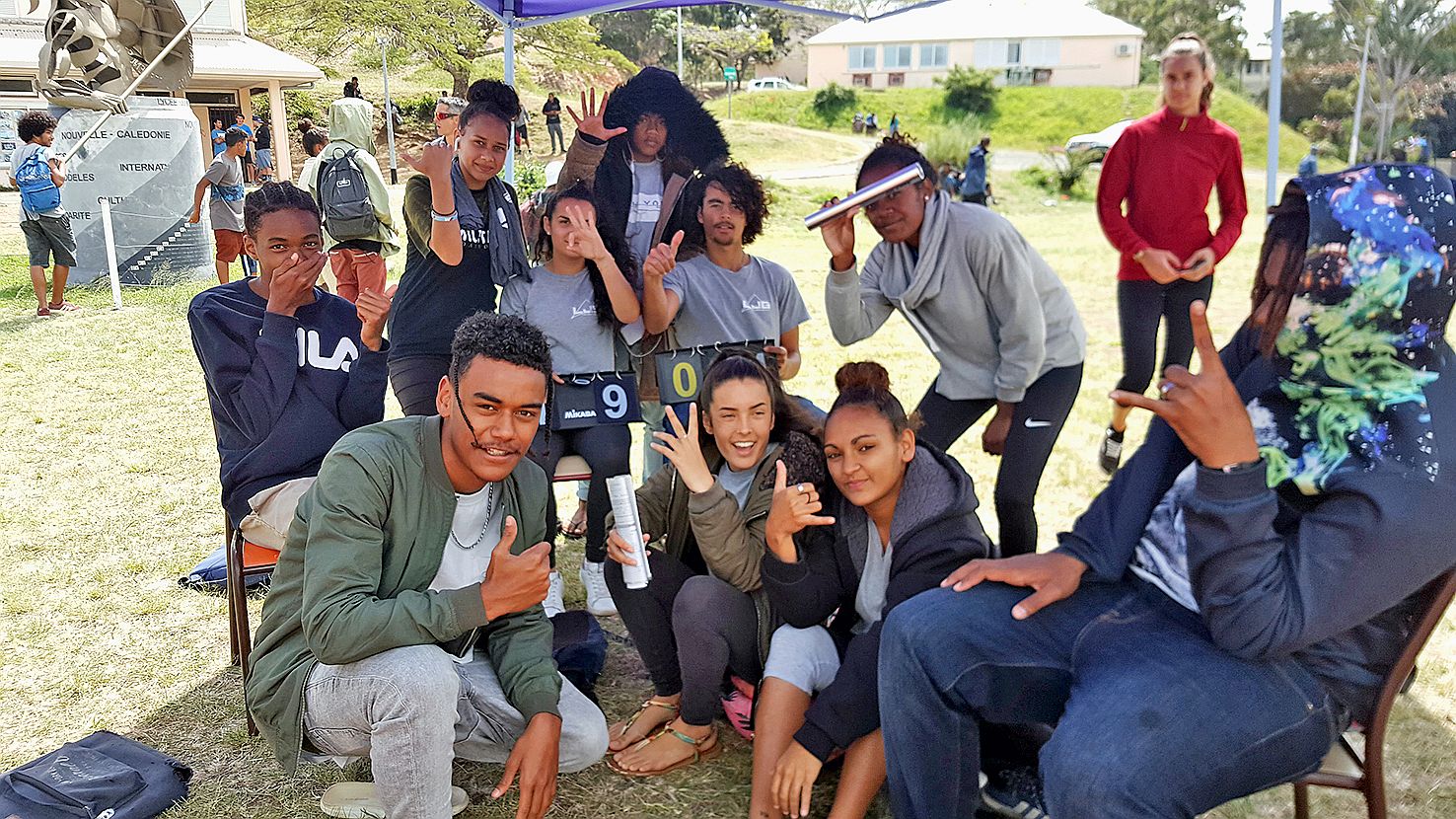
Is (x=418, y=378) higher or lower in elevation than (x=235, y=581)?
higher

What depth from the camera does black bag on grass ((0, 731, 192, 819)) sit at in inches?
87.9

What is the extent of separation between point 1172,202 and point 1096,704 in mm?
3046

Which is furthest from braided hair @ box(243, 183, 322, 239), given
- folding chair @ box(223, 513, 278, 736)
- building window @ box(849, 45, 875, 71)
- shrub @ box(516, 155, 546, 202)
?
building window @ box(849, 45, 875, 71)

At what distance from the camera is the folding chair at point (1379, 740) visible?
5.37ft

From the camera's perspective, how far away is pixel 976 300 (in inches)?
119

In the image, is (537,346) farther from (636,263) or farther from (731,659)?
(636,263)

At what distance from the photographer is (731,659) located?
2.57 metres

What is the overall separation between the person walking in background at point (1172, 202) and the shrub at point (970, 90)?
2076 centimetres

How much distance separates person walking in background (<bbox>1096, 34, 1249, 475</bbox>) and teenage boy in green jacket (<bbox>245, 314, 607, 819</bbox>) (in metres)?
2.90

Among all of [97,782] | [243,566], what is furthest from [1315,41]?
[97,782]

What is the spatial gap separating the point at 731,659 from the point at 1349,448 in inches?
59.1

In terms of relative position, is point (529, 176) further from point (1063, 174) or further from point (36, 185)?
point (1063, 174)

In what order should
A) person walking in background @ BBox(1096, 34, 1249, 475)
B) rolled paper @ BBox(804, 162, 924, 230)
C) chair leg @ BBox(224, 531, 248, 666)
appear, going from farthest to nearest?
person walking in background @ BBox(1096, 34, 1249, 475) < rolled paper @ BBox(804, 162, 924, 230) < chair leg @ BBox(224, 531, 248, 666)

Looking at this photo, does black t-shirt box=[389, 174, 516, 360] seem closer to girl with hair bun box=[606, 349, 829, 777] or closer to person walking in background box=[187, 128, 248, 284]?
girl with hair bun box=[606, 349, 829, 777]
